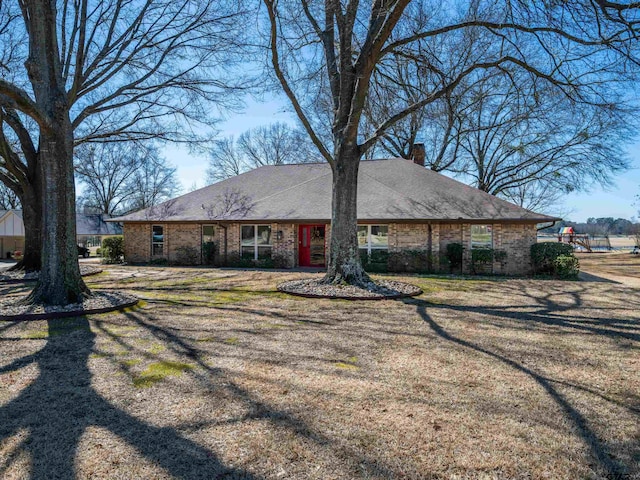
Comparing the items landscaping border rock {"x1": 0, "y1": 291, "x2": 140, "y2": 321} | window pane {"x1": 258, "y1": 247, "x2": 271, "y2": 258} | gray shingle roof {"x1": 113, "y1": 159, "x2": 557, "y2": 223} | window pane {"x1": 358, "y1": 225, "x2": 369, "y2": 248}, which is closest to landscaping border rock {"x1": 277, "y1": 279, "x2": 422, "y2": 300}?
landscaping border rock {"x1": 0, "y1": 291, "x2": 140, "y2": 321}

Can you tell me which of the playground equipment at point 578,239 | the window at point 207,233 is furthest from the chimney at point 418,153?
the playground equipment at point 578,239

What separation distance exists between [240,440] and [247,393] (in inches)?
33.2

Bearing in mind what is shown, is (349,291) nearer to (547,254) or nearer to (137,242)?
(547,254)

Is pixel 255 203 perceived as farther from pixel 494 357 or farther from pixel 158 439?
pixel 158 439

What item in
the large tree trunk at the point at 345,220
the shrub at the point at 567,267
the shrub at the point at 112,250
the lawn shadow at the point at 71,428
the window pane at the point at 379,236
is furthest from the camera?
the shrub at the point at 112,250

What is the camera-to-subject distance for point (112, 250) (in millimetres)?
20062

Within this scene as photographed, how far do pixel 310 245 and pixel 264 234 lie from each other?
6.88ft

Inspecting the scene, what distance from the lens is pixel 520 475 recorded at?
259cm

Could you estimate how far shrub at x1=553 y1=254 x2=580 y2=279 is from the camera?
13.9 meters

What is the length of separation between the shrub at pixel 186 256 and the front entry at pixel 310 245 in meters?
5.00

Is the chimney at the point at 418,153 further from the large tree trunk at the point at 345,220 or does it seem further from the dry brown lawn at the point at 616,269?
the large tree trunk at the point at 345,220

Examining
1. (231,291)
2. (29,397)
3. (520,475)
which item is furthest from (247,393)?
(231,291)

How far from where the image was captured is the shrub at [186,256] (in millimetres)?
18406

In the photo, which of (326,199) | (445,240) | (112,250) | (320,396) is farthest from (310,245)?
(320,396)
